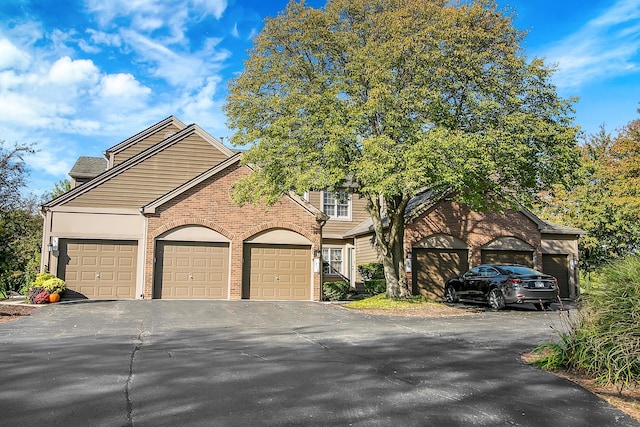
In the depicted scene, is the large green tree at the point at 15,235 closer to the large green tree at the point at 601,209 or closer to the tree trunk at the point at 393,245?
the tree trunk at the point at 393,245

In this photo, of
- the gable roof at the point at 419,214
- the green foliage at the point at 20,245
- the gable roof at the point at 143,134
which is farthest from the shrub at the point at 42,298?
the gable roof at the point at 419,214

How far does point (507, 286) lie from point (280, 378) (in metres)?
12.7

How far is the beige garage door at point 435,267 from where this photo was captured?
2325 cm

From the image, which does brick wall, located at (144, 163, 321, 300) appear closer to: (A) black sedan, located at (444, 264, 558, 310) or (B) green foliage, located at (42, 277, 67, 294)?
(B) green foliage, located at (42, 277, 67, 294)

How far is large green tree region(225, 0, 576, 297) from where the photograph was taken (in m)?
15.3

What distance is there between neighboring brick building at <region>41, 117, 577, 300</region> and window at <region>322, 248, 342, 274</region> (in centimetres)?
342

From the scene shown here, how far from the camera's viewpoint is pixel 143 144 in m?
26.8

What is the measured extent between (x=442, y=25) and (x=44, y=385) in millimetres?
14274

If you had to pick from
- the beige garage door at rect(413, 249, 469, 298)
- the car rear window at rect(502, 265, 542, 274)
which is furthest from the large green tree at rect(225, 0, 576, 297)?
the beige garage door at rect(413, 249, 469, 298)

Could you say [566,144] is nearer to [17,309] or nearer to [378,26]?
[378,26]

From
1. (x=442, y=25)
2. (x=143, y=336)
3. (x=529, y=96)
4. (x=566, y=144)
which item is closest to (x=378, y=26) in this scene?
(x=442, y=25)

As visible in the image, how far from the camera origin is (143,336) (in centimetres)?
1072

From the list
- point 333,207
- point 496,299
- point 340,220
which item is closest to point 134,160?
point 333,207

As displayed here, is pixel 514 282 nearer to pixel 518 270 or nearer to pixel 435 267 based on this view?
pixel 518 270
